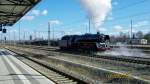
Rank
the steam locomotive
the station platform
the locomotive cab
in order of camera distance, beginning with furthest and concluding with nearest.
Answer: the steam locomotive, the locomotive cab, the station platform

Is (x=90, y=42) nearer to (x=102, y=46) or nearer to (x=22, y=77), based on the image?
(x=102, y=46)

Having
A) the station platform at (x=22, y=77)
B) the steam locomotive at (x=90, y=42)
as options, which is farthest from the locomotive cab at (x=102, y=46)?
the station platform at (x=22, y=77)

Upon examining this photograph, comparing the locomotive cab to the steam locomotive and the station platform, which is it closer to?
the steam locomotive

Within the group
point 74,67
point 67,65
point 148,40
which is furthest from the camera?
point 148,40

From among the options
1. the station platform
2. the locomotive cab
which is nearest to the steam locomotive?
the locomotive cab

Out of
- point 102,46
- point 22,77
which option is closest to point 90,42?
point 102,46

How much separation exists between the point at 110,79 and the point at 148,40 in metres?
82.1

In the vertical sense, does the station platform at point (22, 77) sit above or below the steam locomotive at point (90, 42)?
below

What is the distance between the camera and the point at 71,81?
707 inches

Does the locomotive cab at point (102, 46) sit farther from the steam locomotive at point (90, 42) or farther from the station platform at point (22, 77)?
the station platform at point (22, 77)

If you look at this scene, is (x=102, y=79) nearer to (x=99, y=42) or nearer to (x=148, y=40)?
(x=99, y=42)

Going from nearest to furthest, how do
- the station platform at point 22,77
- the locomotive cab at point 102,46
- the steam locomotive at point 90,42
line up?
1. the station platform at point 22,77
2. the locomotive cab at point 102,46
3. the steam locomotive at point 90,42

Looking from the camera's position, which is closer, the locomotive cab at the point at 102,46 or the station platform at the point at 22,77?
the station platform at the point at 22,77

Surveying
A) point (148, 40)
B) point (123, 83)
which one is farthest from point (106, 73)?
point (148, 40)
